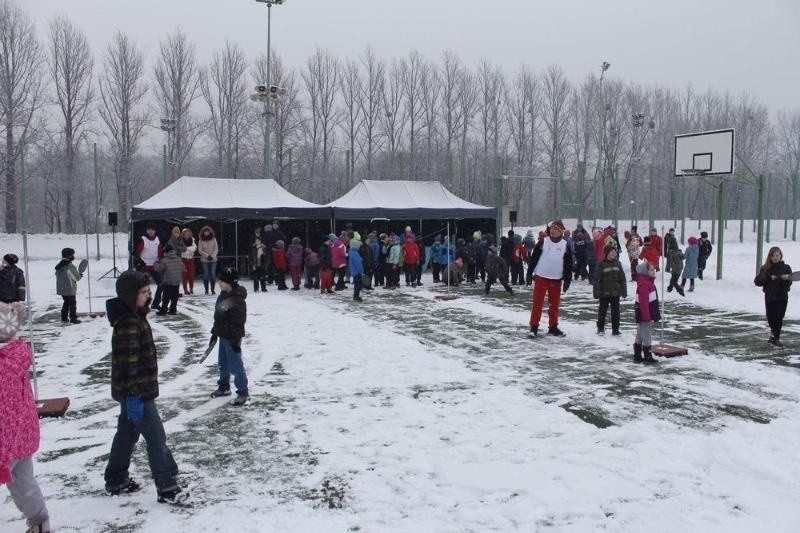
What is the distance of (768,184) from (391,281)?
3101 centimetres

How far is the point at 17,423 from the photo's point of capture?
130 inches

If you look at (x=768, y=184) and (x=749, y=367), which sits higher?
(x=768, y=184)

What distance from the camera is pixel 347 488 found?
428 cm

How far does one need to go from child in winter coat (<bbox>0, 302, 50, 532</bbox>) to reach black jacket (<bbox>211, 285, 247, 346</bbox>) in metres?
2.66

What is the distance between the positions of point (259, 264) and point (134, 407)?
43.1 feet

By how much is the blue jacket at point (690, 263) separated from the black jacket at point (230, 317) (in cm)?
1309

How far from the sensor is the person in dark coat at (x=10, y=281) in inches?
381

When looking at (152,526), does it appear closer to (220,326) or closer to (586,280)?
(220,326)

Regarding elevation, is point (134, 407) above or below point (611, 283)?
below

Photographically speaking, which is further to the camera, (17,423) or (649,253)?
(649,253)

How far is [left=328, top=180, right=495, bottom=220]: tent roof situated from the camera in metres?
21.0

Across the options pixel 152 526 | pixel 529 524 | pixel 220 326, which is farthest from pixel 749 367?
pixel 152 526

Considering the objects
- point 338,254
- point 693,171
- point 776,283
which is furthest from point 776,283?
point 338,254

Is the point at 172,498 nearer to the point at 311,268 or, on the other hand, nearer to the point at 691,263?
the point at 311,268
